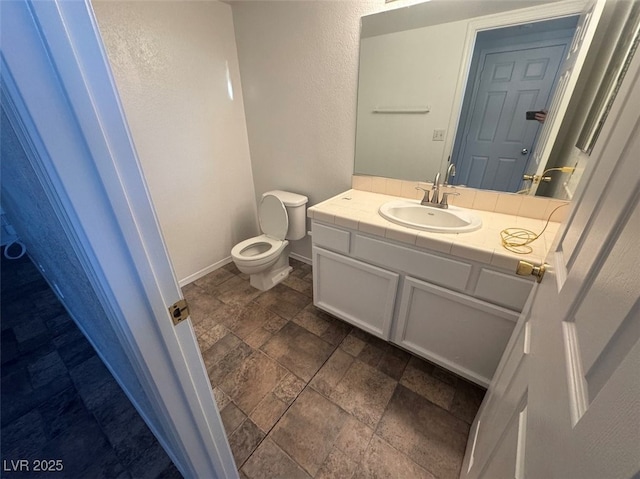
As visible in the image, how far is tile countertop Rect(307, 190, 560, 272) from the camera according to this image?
1027mm

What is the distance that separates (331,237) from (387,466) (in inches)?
42.6

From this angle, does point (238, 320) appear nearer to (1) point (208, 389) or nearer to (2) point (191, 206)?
Result: (2) point (191, 206)

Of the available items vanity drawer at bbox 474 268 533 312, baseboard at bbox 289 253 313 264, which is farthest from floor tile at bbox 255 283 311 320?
vanity drawer at bbox 474 268 533 312

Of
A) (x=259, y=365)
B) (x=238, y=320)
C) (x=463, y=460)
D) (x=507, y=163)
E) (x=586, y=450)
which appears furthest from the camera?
(x=238, y=320)

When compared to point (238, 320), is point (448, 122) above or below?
above

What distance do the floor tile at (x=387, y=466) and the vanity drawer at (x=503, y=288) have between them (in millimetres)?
777

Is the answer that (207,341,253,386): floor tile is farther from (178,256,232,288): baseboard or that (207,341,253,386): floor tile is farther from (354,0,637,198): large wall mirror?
(354,0,637,198): large wall mirror

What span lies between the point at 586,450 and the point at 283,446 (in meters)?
1.20

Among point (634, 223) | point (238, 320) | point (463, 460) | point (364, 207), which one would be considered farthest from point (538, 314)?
point (238, 320)

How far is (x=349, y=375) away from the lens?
1.46m

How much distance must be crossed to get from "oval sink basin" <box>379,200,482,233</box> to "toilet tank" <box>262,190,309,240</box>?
0.81m

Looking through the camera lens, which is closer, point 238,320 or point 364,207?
point 364,207

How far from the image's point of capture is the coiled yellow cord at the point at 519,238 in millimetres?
1039

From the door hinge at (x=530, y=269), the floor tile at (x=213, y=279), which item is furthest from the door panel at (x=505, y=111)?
the floor tile at (x=213, y=279)
